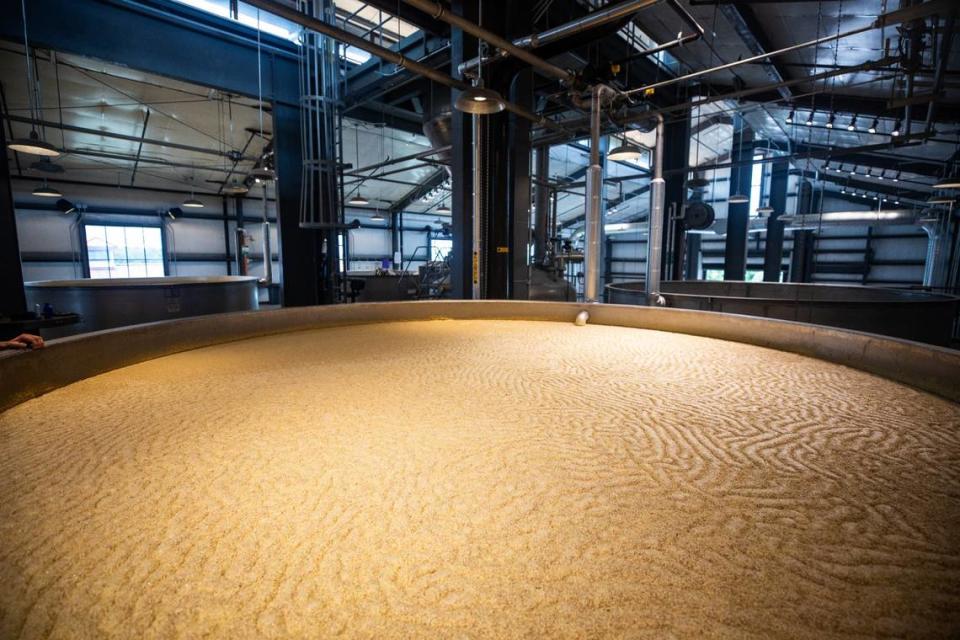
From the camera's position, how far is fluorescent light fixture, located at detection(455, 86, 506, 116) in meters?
3.45

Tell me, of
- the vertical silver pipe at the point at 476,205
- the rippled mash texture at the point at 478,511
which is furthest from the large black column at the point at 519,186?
the rippled mash texture at the point at 478,511

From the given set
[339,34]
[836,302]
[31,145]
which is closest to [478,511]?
[339,34]

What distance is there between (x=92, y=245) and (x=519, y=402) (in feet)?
49.2

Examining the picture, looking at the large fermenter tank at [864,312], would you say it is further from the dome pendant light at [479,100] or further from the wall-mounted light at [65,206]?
the wall-mounted light at [65,206]

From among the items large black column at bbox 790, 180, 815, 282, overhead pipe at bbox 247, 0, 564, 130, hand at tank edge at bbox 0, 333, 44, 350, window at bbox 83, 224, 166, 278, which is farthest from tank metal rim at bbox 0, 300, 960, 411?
large black column at bbox 790, 180, 815, 282

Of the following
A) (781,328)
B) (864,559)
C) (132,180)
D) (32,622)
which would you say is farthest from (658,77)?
(132,180)

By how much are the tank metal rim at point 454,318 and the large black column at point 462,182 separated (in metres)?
1.20

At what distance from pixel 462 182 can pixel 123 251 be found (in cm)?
1238

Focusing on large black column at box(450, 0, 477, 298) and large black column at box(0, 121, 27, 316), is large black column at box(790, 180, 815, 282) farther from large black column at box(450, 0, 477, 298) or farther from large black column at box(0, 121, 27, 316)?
large black column at box(0, 121, 27, 316)

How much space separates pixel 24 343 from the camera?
6.28 feet

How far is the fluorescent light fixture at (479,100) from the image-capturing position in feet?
11.3

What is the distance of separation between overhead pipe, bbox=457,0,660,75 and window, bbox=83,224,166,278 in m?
12.2

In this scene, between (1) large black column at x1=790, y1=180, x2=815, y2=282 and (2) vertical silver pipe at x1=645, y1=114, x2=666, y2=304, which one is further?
(1) large black column at x1=790, y1=180, x2=815, y2=282

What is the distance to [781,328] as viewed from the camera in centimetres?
295
